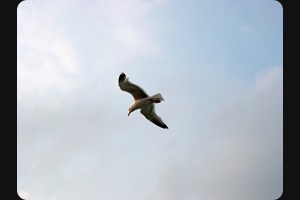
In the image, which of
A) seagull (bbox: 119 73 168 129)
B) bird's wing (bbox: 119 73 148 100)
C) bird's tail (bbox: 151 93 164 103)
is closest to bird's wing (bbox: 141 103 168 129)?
seagull (bbox: 119 73 168 129)

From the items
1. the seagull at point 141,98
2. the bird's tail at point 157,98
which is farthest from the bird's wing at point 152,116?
the bird's tail at point 157,98

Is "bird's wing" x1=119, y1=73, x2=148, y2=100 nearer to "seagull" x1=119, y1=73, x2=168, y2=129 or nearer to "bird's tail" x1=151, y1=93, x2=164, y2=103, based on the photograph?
"seagull" x1=119, y1=73, x2=168, y2=129

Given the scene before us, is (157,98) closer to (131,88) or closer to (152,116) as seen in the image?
(131,88)

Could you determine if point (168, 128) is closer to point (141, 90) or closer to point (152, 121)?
point (152, 121)

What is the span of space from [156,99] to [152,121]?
4.92ft

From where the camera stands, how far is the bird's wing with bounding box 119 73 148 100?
19.8 m

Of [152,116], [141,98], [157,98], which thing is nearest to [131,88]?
[141,98]

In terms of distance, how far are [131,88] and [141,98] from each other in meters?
0.48

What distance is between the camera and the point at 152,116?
833 inches

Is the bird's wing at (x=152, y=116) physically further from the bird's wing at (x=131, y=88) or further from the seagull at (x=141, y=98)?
the bird's wing at (x=131, y=88)

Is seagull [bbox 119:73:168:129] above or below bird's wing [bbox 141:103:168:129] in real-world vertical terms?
above

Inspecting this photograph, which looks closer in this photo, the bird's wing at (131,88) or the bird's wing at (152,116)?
the bird's wing at (131,88)

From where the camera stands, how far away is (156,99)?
1994 cm

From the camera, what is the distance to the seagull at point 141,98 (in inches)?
782
